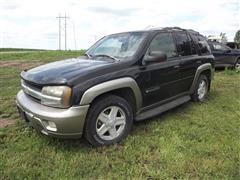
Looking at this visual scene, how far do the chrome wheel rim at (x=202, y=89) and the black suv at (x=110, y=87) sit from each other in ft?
2.08

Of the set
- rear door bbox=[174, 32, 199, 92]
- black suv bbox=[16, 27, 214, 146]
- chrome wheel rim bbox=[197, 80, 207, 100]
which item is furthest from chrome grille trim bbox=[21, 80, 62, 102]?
chrome wheel rim bbox=[197, 80, 207, 100]

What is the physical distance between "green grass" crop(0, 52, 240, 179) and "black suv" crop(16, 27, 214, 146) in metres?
0.27

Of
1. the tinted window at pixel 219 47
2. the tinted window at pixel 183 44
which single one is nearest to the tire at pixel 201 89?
the tinted window at pixel 183 44

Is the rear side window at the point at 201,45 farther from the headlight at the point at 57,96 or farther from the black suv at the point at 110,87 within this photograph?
the headlight at the point at 57,96

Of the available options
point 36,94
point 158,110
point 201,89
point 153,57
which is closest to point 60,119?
point 36,94

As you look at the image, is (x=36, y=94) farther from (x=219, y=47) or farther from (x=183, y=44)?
(x=219, y=47)

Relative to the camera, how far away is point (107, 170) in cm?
286

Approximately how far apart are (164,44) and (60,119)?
7.93 ft

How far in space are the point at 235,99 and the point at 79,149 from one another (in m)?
4.18

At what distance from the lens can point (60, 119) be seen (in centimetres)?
→ 294

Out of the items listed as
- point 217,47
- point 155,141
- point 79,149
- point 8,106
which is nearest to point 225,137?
point 155,141

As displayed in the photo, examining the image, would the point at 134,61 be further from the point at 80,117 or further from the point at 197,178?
the point at 197,178

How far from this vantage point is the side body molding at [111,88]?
3.06 metres

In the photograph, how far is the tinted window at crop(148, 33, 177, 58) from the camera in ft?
13.6
